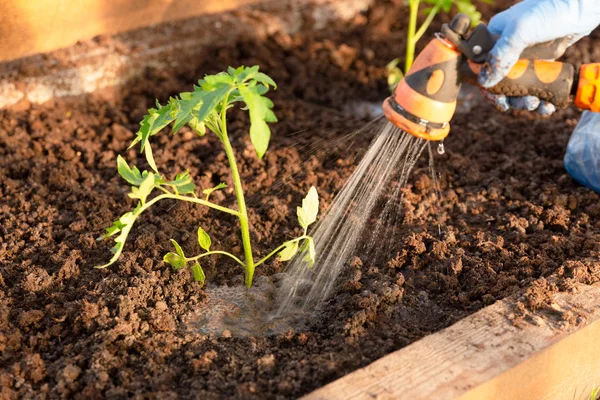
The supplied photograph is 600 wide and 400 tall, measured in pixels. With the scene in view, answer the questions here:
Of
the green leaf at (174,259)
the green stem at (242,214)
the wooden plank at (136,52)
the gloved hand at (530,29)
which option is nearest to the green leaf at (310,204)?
the green stem at (242,214)

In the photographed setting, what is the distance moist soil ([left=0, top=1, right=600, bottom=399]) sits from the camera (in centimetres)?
208

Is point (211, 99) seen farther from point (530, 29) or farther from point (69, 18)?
point (69, 18)

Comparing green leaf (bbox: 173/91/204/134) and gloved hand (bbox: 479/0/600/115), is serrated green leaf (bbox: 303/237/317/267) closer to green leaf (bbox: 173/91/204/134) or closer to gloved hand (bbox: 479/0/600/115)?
green leaf (bbox: 173/91/204/134)

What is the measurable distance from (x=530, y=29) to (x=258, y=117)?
3.20 ft

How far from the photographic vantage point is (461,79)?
2.37 meters

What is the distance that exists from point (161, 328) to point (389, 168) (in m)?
1.19

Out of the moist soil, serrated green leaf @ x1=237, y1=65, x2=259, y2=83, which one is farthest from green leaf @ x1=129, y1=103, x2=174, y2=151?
the moist soil

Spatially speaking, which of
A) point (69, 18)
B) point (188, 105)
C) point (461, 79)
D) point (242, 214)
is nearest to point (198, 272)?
point (242, 214)

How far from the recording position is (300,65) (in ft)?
12.5

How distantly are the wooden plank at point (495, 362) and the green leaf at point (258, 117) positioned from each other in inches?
25.7

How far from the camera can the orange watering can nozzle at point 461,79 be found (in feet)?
7.55

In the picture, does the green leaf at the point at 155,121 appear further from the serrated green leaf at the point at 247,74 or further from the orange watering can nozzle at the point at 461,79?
the orange watering can nozzle at the point at 461,79

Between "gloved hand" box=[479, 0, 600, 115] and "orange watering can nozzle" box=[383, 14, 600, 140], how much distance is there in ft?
0.12

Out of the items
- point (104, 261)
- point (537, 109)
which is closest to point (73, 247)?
point (104, 261)
